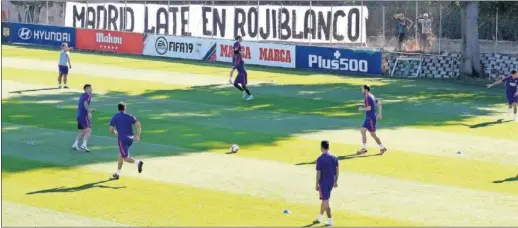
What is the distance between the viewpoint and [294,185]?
2173cm

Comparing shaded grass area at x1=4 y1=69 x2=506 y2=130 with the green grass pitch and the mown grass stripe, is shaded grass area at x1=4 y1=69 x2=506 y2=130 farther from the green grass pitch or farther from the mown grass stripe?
the mown grass stripe

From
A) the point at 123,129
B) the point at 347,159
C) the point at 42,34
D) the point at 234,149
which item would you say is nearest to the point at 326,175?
the point at 123,129

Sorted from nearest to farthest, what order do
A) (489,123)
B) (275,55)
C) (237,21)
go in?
1. (489,123)
2. (275,55)
3. (237,21)

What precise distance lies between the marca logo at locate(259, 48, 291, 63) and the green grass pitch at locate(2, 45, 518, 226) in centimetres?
580

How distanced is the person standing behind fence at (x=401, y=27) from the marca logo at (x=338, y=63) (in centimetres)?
221

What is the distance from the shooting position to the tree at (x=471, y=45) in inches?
1713

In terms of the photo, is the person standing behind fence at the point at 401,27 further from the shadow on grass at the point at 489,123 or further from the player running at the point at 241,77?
the shadow on grass at the point at 489,123

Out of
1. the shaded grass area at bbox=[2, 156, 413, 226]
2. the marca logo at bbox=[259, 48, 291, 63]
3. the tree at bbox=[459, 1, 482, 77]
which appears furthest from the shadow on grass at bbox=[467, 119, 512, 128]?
the marca logo at bbox=[259, 48, 291, 63]

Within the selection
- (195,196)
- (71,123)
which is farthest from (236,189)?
(71,123)

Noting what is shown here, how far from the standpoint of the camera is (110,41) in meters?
55.4

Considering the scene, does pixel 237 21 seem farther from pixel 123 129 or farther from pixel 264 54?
pixel 123 129

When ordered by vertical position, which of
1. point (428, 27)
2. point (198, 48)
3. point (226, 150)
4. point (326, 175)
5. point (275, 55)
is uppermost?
point (428, 27)

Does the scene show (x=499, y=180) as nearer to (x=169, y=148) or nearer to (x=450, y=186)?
(x=450, y=186)

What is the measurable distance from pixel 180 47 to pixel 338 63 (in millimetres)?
9540
